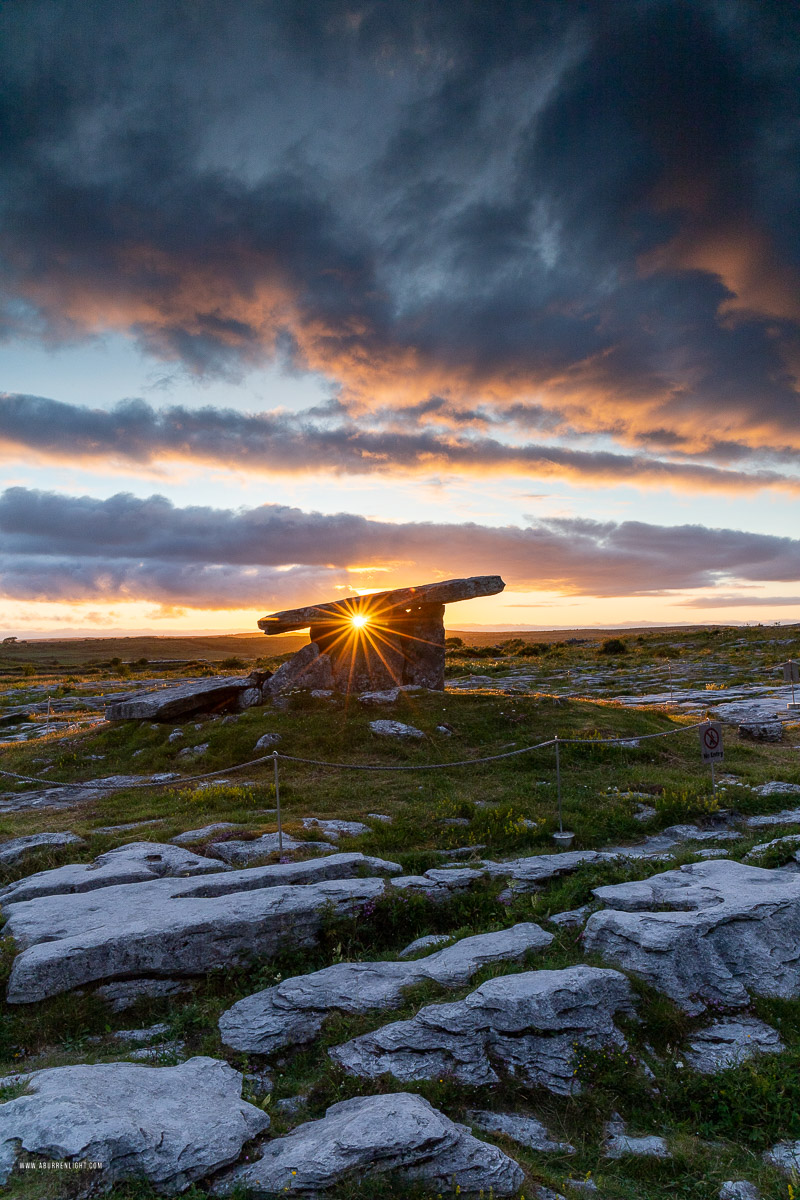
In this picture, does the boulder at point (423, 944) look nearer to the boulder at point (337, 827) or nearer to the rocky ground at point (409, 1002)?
the rocky ground at point (409, 1002)

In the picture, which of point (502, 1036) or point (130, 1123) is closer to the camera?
point (130, 1123)

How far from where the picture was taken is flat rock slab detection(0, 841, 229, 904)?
10398 millimetres

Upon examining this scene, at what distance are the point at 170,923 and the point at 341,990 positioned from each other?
7.82 feet

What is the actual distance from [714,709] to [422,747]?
1382cm

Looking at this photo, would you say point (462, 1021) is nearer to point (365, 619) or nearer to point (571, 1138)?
point (571, 1138)

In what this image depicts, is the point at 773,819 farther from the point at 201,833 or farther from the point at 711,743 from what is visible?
the point at 201,833

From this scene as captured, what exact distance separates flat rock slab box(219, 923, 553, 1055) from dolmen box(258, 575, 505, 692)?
1604 cm

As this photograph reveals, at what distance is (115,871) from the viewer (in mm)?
10742

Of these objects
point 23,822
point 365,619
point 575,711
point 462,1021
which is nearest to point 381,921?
point 462,1021

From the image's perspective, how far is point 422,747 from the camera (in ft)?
62.7

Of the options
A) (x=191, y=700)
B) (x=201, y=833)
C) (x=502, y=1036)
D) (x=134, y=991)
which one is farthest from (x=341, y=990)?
(x=191, y=700)

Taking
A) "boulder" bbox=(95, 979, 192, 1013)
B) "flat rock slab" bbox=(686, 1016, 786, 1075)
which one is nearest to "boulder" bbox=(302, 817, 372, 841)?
"boulder" bbox=(95, 979, 192, 1013)

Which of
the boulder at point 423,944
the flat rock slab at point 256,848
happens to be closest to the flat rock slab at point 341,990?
the boulder at point 423,944

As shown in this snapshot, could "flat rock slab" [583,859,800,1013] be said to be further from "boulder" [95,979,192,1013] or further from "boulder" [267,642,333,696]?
"boulder" [267,642,333,696]
